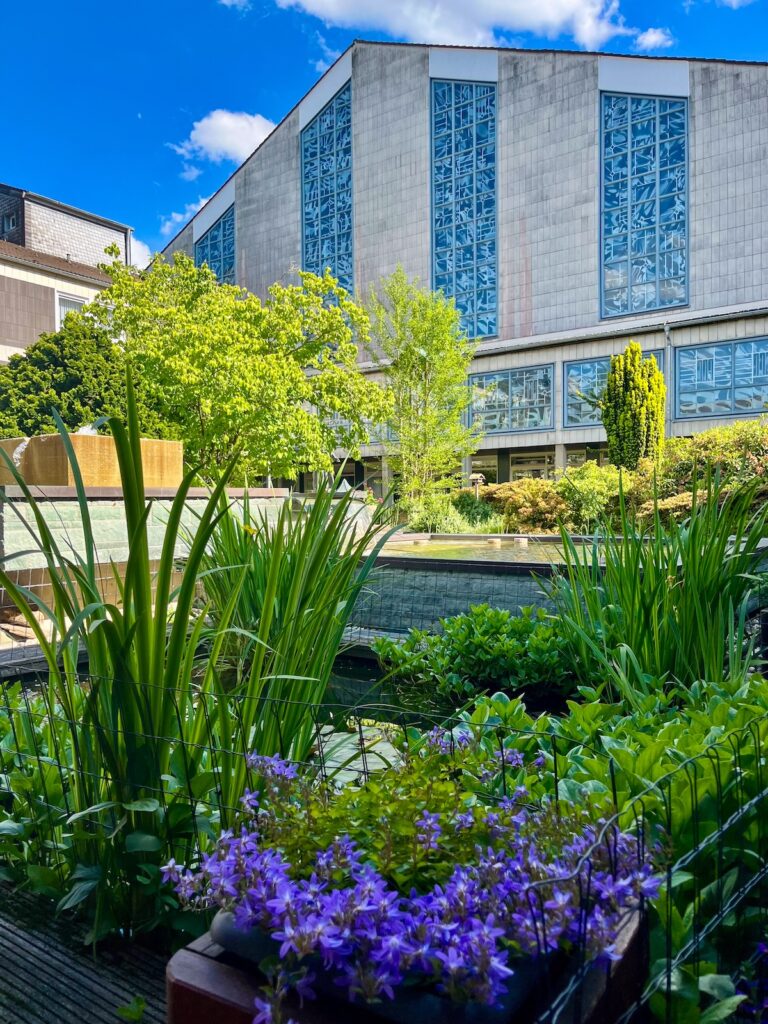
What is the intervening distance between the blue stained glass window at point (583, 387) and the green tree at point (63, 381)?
12.5 m

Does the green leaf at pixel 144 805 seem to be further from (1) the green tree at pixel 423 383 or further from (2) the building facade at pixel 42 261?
(2) the building facade at pixel 42 261

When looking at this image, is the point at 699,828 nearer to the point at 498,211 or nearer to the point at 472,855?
the point at 472,855

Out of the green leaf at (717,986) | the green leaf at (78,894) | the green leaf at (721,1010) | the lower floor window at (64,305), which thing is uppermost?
the lower floor window at (64,305)

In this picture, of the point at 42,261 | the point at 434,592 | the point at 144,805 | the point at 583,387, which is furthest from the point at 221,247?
the point at 144,805

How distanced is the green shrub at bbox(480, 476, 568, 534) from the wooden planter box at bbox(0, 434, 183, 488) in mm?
5908

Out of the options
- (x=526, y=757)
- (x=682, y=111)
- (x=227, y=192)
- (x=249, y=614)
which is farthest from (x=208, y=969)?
(x=227, y=192)

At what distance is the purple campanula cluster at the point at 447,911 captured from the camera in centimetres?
67

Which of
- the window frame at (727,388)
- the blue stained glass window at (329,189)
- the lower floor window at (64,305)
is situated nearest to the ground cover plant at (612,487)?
the window frame at (727,388)

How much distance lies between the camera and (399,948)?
2.21ft

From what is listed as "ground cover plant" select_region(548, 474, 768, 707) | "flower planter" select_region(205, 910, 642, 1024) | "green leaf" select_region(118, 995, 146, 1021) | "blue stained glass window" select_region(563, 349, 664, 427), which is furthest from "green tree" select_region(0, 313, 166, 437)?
"flower planter" select_region(205, 910, 642, 1024)

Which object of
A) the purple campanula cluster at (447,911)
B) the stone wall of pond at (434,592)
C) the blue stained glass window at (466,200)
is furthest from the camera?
the blue stained glass window at (466,200)

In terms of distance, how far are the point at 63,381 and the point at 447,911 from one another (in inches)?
612

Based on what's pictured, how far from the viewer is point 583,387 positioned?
2159cm

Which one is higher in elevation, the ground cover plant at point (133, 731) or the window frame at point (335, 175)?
the window frame at point (335, 175)
